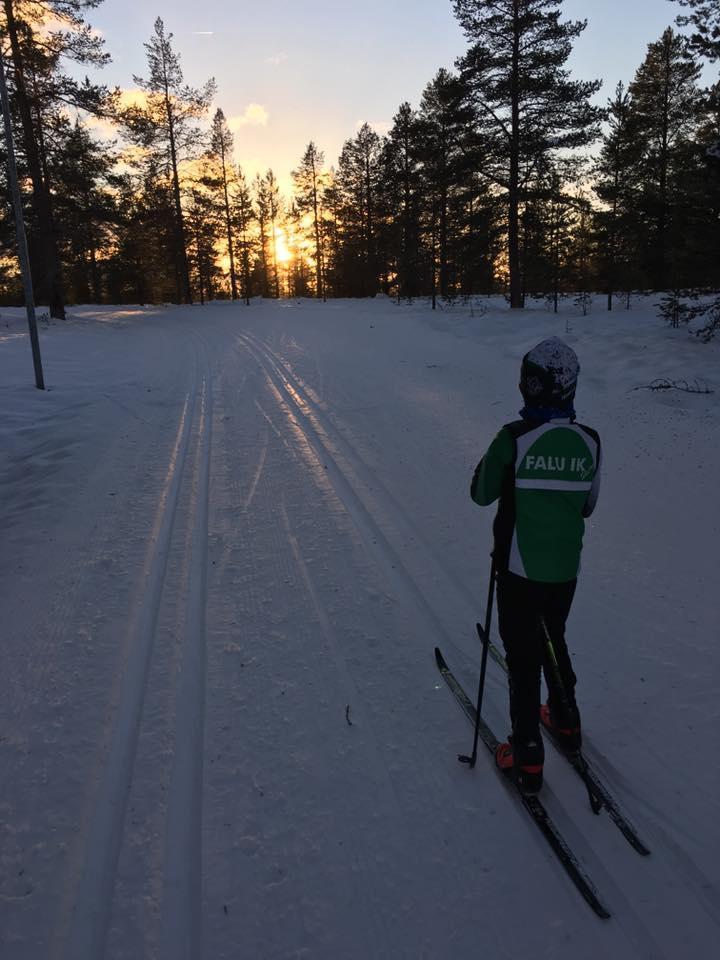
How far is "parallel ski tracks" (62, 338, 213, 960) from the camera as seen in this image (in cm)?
214

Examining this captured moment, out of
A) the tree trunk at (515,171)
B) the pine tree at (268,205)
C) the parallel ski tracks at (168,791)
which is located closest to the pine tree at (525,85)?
the tree trunk at (515,171)

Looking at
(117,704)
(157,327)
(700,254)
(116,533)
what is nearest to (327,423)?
(116,533)

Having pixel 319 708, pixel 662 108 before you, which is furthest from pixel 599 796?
pixel 662 108

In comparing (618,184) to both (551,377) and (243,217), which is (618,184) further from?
(243,217)

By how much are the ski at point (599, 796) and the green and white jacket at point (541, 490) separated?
1.03 meters

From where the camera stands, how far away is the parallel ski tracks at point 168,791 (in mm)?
2145

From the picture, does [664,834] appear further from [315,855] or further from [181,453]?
[181,453]

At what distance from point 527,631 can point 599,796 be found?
887mm

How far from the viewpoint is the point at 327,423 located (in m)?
8.93

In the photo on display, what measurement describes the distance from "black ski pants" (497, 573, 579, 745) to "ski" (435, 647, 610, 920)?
0.91 ft

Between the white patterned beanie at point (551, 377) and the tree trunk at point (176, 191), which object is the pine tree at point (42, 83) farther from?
the white patterned beanie at point (551, 377)

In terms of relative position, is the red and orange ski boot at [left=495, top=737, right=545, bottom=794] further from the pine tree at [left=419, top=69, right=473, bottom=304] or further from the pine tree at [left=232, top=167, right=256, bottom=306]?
the pine tree at [left=232, top=167, right=256, bottom=306]

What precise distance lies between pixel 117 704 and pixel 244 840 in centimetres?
127

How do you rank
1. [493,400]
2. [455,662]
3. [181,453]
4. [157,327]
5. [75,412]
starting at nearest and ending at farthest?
[455,662] → [181,453] → [75,412] → [493,400] → [157,327]
